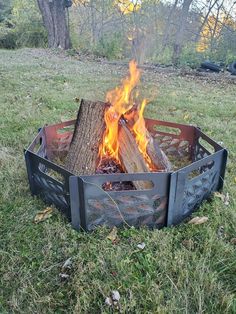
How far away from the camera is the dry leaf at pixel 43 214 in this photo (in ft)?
6.84

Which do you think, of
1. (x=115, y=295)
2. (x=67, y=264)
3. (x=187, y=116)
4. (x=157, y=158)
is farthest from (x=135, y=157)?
(x=187, y=116)

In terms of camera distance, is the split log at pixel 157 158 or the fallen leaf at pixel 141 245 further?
the split log at pixel 157 158

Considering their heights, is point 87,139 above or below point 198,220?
above

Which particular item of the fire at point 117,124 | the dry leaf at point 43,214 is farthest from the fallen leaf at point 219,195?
the dry leaf at point 43,214

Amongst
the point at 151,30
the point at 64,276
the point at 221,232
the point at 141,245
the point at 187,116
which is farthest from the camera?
the point at 151,30

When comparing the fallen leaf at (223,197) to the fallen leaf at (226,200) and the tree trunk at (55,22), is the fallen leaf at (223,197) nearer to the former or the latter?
the fallen leaf at (226,200)

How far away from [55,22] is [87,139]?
11.8 meters

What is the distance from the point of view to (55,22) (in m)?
12.6

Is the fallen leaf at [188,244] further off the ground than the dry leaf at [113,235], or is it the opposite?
the dry leaf at [113,235]

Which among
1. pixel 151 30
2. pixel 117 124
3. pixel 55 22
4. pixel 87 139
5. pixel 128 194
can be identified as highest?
pixel 55 22

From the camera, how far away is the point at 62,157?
2961 mm

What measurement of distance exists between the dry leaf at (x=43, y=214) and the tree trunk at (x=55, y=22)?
12.1 metres

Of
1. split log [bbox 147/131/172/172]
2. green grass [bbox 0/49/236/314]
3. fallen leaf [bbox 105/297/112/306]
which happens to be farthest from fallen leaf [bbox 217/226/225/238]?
fallen leaf [bbox 105/297/112/306]

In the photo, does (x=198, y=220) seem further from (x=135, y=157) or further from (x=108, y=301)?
(x=108, y=301)
